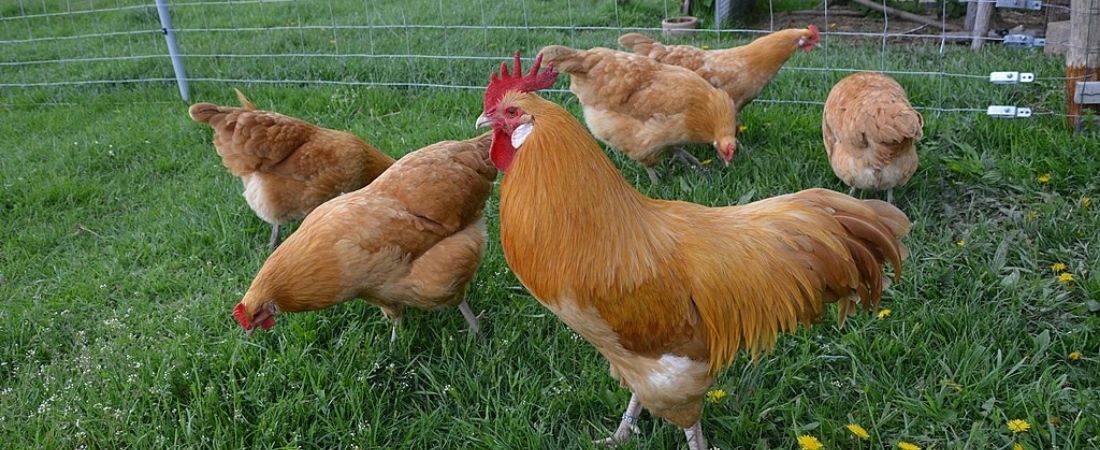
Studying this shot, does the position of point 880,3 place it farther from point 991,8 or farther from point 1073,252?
point 1073,252

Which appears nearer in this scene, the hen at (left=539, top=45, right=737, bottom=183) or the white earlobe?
the white earlobe

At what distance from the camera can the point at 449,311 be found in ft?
13.3

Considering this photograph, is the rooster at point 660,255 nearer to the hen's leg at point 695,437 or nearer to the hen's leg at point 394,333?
the hen's leg at point 695,437

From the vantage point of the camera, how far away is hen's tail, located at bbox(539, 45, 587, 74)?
507 centimetres

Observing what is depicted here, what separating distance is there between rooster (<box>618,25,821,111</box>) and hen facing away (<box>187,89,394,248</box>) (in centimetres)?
252

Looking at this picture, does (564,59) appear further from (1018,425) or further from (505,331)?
(1018,425)

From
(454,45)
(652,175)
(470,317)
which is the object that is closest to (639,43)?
(652,175)

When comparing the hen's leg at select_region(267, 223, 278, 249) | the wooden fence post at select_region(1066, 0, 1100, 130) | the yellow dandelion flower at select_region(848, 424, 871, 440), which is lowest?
the yellow dandelion flower at select_region(848, 424, 871, 440)

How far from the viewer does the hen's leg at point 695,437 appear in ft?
9.77

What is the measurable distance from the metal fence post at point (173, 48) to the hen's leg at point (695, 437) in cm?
622

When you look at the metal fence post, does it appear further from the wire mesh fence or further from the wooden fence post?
the wooden fence post

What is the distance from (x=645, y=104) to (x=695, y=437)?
2598 mm

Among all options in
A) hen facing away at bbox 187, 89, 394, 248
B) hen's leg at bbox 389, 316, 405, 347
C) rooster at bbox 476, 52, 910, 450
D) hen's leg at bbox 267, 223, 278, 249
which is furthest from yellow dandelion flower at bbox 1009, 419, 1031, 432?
hen's leg at bbox 267, 223, 278, 249

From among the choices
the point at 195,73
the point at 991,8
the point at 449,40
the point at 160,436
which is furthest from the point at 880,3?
the point at 160,436
